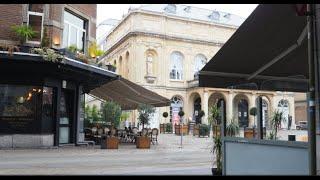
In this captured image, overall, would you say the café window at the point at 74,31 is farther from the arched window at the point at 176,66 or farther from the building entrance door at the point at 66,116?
the arched window at the point at 176,66

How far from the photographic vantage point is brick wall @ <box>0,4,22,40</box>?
18.0 metres

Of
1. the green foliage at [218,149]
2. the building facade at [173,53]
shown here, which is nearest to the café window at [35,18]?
the green foliage at [218,149]

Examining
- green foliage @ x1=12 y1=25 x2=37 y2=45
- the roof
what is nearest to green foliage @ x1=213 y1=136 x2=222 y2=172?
green foliage @ x1=12 y1=25 x2=37 y2=45

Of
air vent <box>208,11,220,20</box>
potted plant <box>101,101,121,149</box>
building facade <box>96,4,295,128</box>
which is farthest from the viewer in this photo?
air vent <box>208,11,220,20</box>

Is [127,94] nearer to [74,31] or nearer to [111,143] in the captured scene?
[74,31]

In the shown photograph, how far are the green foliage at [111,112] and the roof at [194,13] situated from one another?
2866 cm

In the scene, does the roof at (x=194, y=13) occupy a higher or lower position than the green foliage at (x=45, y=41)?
higher

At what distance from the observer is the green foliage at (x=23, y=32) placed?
17.8m

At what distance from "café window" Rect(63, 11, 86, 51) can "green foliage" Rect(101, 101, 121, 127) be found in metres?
3.02

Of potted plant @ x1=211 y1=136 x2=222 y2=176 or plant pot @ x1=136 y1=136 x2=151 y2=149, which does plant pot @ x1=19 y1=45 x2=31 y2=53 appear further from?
potted plant @ x1=211 y1=136 x2=222 y2=176

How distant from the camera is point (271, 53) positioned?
7.39m

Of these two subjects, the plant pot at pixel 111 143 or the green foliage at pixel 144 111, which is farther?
the green foliage at pixel 144 111
